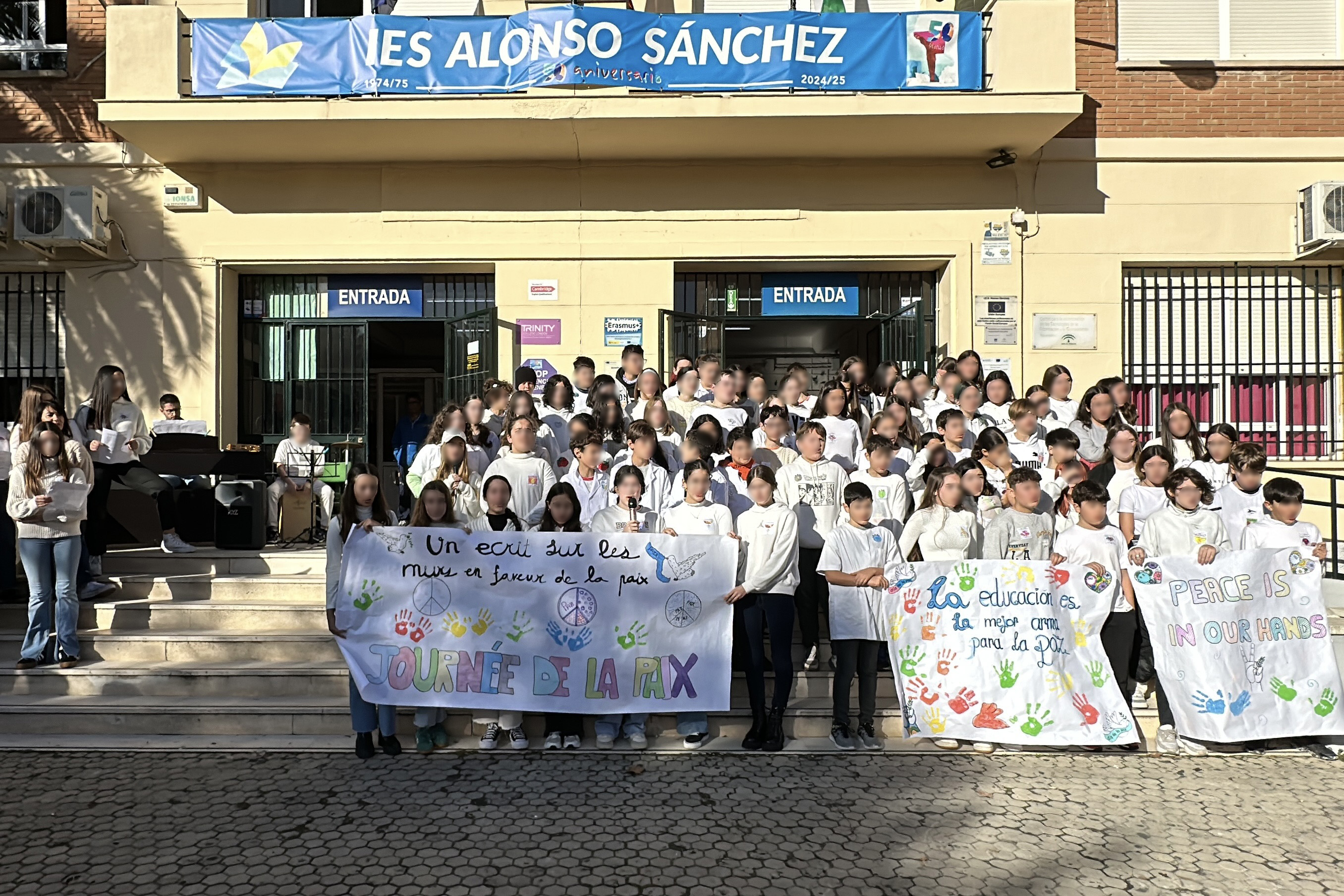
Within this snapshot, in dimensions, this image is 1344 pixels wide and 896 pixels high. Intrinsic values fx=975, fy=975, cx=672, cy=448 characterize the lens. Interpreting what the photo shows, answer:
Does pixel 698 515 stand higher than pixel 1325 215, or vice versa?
pixel 1325 215

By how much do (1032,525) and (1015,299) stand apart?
5.71 m

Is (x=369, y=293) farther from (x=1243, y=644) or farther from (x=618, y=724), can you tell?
(x=1243, y=644)

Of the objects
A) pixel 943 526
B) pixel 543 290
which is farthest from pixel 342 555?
pixel 543 290

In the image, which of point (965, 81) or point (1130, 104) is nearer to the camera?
point (965, 81)

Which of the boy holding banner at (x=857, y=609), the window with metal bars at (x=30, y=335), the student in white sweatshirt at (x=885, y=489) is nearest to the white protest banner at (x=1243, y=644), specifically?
the student in white sweatshirt at (x=885, y=489)

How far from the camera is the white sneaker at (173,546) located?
8.87 meters

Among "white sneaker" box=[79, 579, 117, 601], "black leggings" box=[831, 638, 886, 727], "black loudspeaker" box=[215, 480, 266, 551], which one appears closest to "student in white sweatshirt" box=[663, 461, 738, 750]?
"black leggings" box=[831, 638, 886, 727]

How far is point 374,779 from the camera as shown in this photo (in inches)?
227

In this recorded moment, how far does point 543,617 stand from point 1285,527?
5.22 meters

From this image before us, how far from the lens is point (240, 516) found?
8938 millimetres

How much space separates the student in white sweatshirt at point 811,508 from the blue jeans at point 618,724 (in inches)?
55.8

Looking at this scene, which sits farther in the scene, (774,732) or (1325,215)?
(1325,215)

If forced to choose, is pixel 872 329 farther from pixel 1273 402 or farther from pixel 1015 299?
pixel 1273 402

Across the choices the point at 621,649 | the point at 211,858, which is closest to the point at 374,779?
the point at 211,858
